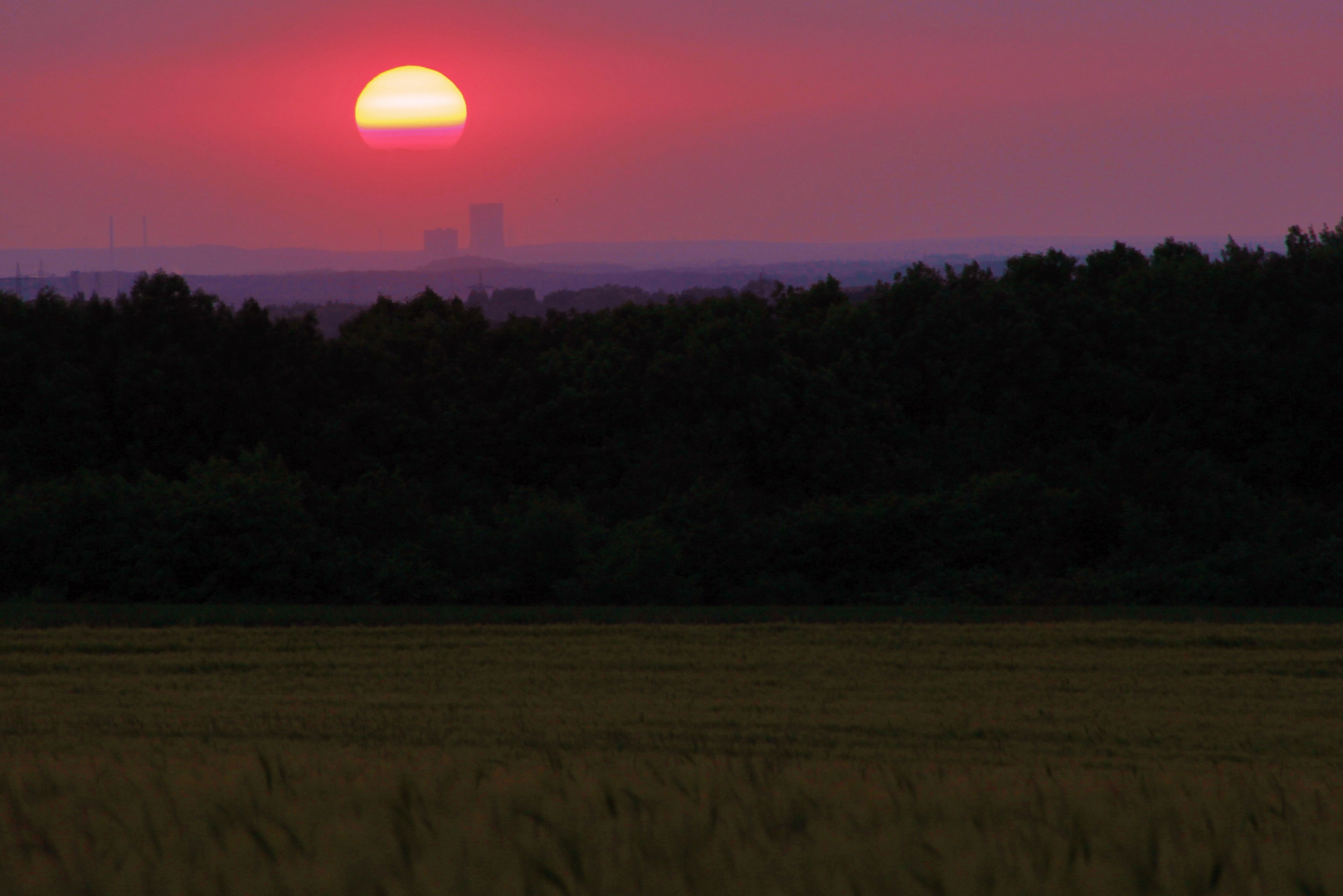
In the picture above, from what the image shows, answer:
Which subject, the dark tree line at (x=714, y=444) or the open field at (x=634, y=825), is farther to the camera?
the dark tree line at (x=714, y=444)

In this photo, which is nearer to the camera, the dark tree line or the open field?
the open field

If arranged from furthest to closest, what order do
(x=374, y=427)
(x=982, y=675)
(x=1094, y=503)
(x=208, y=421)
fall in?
(x=374, y=427)
(x=208, y=421)
(x=1094, y=503)
(x=982, y=675)

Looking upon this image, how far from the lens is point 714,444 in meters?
26.6

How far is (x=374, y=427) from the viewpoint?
26750mm

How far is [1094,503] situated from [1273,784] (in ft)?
69.3

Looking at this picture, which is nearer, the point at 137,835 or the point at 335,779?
the point at 137,835

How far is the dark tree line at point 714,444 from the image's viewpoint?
18.5 m

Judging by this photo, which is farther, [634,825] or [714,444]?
[714,444]

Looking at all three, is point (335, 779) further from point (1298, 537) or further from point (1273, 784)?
point (1298, 537)

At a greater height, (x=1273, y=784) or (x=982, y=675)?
(x=1273, y=784)

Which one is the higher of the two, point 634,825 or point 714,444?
point 634,825

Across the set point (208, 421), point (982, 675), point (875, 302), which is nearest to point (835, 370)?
point (875, 302)

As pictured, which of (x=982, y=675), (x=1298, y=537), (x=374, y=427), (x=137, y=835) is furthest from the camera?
(x=374, y=427)

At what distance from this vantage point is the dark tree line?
18547 millimetres
